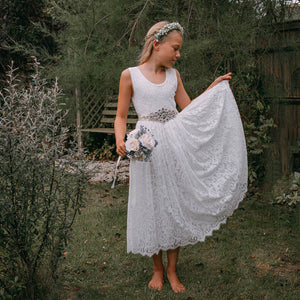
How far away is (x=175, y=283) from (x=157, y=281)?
A: 13 centimetres

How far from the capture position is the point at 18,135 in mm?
2217

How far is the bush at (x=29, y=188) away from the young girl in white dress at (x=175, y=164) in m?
0.44

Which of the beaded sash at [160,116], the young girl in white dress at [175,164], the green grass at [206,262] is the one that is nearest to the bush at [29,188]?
the green grass at [206,262]

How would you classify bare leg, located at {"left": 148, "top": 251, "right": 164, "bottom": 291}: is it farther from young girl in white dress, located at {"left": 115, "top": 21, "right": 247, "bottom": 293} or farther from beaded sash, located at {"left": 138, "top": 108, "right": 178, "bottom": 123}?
beaded sash, located at {"left": 138, "top": 108, "right": 178, "bottom": 123}

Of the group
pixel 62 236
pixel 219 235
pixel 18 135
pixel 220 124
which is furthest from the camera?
pixel 219 235

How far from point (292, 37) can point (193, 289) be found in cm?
308

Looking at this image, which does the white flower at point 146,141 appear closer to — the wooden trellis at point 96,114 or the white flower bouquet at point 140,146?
the white flower bouquet at point 140,146

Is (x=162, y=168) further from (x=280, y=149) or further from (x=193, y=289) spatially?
(x=280, y=149)

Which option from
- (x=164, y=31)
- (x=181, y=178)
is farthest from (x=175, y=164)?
(x=164, y=31)

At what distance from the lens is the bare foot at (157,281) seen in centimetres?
269

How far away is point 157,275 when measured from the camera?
2.73 metres

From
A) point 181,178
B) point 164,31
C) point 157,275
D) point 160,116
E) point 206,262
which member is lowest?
point 206,262

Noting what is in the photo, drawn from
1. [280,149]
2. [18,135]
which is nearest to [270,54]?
[280,149]

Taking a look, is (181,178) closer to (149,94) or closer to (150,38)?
(149,94)
